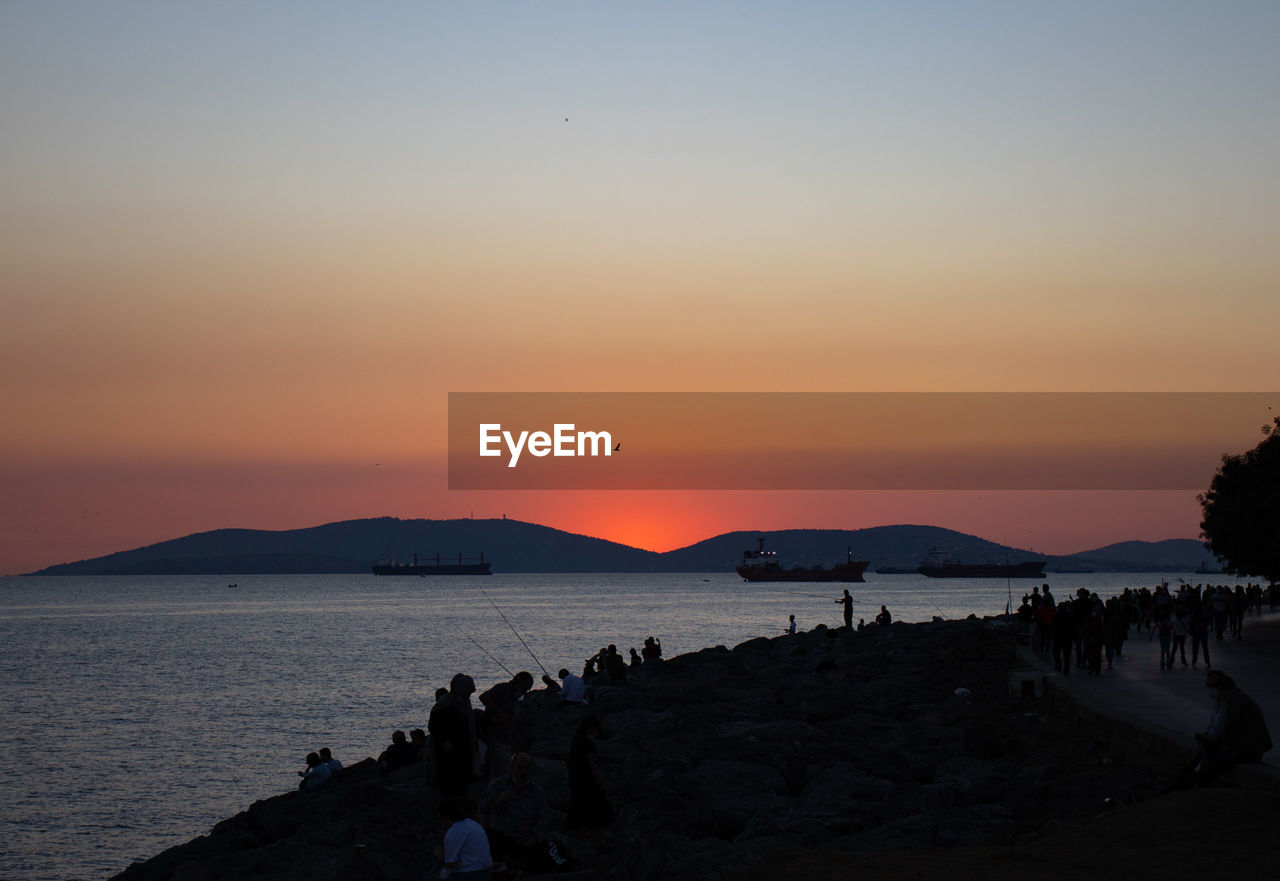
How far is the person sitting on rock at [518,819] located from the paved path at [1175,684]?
20.2ft

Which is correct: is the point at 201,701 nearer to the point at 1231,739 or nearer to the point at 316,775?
the point at 316,775

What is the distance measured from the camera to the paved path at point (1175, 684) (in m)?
13.8

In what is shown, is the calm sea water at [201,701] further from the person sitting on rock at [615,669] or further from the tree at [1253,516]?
the tree at [1253,516]

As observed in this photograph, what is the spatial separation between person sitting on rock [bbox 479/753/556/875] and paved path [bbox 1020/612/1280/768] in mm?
6158

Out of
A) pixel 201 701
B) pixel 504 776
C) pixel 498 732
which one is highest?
pixel 498 732

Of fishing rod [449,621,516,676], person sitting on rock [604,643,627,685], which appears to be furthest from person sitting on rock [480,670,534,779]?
fishing rod [449,621,516,676]

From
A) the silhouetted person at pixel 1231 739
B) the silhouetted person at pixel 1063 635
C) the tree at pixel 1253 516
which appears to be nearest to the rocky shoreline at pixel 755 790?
the silhouetted person at pixel 1231 739

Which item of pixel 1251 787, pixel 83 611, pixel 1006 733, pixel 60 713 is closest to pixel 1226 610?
pixel 1006 733

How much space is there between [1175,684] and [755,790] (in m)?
8.68

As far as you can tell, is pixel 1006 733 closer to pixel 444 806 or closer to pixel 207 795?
pixel 444 806

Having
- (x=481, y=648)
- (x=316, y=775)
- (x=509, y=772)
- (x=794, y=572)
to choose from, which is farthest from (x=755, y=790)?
(x=794, y=572)

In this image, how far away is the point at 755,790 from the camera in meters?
13.0

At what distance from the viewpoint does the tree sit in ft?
123

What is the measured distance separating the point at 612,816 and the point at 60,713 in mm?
29196
